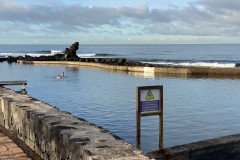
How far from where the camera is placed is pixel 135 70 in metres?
45.8

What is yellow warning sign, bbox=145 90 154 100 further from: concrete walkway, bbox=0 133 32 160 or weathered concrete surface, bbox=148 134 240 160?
concrete walkway, bbox=0 133 32 160

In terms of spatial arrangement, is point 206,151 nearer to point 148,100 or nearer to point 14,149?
point 148,100

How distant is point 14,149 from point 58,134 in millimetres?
1330

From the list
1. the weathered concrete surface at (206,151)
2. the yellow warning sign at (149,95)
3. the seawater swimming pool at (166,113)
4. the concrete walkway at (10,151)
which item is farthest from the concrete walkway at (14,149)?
the seawater swimming pool at (166,113)

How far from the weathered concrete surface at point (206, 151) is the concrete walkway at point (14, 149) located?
7.05 feet

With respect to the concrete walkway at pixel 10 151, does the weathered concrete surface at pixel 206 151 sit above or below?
below

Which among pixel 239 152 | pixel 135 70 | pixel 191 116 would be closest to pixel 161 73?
pixel 135 70

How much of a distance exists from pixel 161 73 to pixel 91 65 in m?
19.3

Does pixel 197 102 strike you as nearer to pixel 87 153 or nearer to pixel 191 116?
pixel 191 116

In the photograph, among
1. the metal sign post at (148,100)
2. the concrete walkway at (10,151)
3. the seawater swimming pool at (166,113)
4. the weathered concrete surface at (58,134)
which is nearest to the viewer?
the weathered concrete surface at (58,134)

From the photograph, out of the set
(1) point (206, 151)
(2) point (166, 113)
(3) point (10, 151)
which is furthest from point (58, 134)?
(2) point (166, 113)

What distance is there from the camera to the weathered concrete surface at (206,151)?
18.9 feet

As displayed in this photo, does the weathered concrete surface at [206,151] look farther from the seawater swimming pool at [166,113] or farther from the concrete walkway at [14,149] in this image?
the seawater swimming pool at [166,113]

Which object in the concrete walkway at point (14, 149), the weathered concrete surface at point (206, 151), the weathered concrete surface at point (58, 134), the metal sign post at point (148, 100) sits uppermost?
the metal sign post at point (148, 100)
